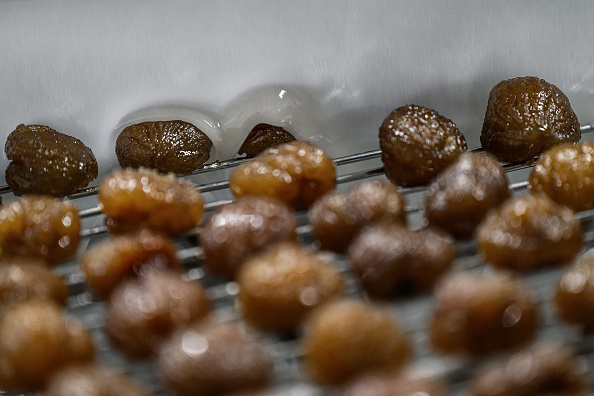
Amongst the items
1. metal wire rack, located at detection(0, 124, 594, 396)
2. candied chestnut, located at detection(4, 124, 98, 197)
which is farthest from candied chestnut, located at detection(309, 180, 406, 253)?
candied chestnut, located at detection(4, 124, 98, 197)

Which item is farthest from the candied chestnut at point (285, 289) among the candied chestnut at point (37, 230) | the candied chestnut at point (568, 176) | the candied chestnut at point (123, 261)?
the candied chestnut at point (568, 176)

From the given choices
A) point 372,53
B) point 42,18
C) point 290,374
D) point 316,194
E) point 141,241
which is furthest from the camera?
point 372,53

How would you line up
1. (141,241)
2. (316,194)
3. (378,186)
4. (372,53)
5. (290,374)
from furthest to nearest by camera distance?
(372,53) → (316,194) → (378,186) → (141,241) → (290,374)

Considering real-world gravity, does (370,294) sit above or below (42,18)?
below

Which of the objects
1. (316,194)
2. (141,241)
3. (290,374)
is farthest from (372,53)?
(290,374)

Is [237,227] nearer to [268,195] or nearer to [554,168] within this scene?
[268,195]
